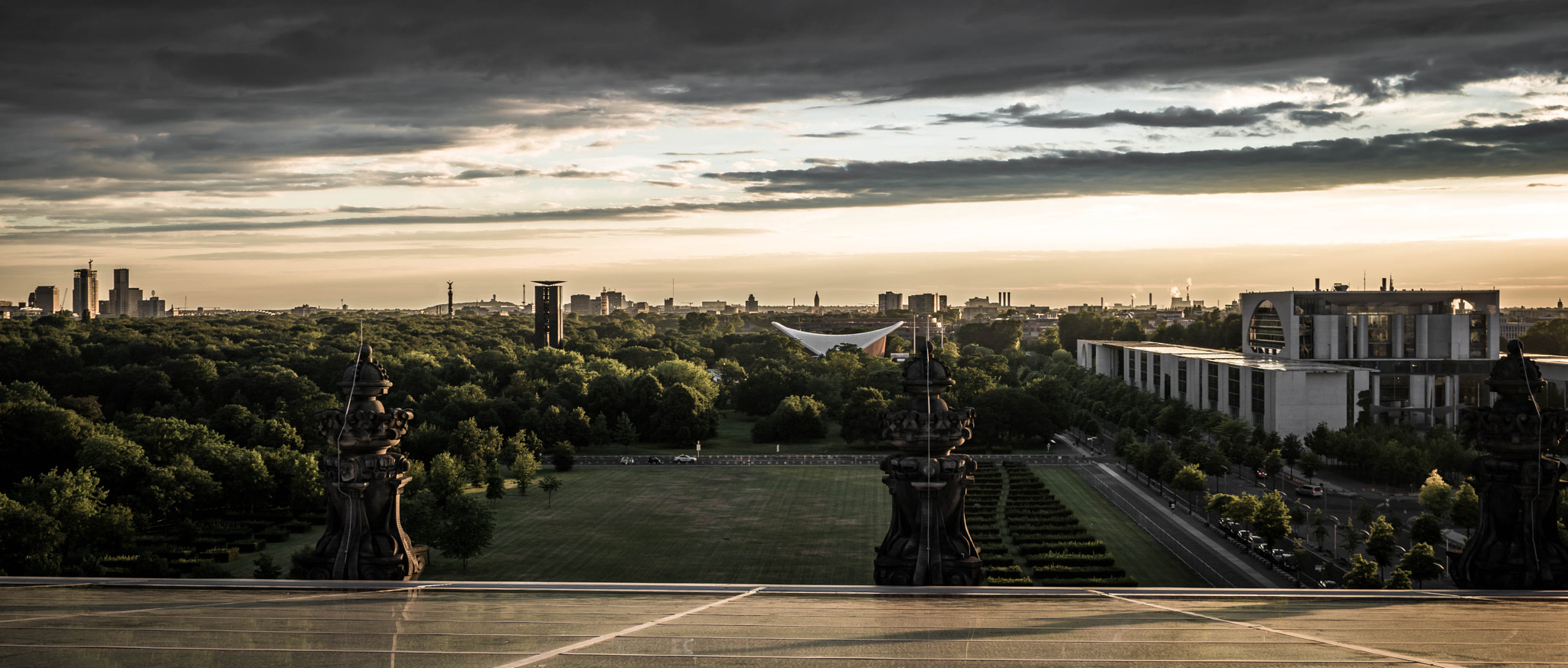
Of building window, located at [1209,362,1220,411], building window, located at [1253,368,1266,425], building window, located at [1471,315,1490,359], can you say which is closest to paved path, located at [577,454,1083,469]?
building window, located at [1253,368,1266,425]

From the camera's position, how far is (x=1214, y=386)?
2399 inches

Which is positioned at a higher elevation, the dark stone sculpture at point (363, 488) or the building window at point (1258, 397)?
the dark stone sculpture at point (363, 488)

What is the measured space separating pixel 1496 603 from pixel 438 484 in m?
35.0

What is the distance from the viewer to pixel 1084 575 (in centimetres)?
2567

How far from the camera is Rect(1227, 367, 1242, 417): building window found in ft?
185

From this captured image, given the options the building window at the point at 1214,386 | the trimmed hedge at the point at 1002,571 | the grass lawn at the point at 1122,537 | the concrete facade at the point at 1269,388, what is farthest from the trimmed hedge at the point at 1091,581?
the building window at the point at 1214,386

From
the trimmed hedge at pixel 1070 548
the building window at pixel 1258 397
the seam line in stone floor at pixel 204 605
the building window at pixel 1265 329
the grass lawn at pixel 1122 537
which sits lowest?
the grass lawn at pixel 1122 537

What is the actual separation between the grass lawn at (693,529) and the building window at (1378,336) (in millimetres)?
32285

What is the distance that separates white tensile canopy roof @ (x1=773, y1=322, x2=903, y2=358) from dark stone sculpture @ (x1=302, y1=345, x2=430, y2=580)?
356 feet

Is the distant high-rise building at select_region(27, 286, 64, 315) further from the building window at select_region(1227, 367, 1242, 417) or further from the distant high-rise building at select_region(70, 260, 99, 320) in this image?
the building window at select_region(1227, 367, 1242, 417)

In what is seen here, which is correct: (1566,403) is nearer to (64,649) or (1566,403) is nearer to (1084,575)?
(1084,575)

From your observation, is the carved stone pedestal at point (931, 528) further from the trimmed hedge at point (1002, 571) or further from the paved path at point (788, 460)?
the paved path at point (788, 460)

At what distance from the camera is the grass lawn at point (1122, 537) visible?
85.9 feet

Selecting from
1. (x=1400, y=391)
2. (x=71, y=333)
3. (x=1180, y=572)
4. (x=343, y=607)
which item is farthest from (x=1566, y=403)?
(x=71, y=333)
